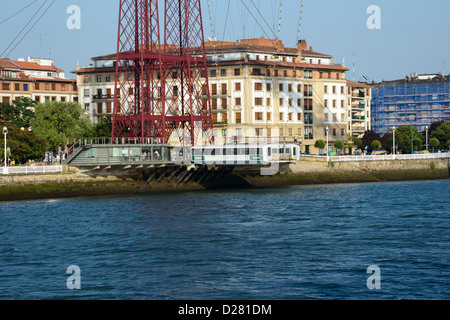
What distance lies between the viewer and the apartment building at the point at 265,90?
11500 cm

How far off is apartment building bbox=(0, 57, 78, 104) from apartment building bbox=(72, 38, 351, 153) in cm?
916

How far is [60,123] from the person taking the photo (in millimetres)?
103938

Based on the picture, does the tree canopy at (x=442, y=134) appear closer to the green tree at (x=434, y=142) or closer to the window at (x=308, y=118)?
the green tree at (x=434, y=142)

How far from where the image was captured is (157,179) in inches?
3019

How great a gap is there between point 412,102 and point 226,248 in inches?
6399

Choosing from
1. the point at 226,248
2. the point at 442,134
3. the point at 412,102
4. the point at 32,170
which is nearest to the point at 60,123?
the point at 32,170

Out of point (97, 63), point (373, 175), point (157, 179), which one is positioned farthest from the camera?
point (97, 63)

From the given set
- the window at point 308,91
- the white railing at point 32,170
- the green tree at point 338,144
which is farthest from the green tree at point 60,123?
the green tree at point 338,144

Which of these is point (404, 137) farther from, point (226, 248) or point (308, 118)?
point (226, 248)

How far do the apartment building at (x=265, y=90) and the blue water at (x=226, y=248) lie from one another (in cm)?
5189
